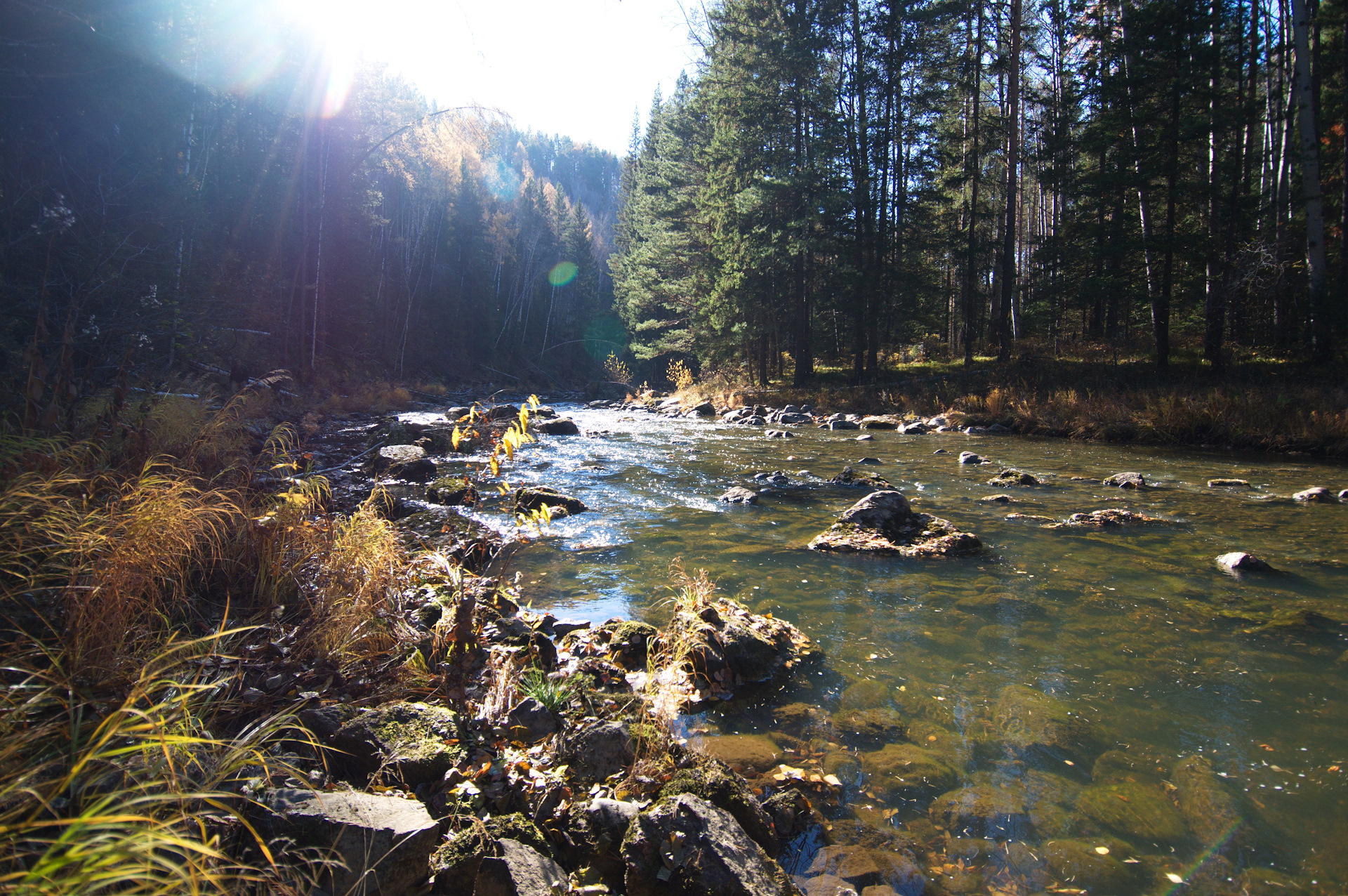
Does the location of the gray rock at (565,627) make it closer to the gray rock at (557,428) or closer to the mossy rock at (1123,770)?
the mossy rock at (1123,770)

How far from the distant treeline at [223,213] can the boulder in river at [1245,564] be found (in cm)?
765

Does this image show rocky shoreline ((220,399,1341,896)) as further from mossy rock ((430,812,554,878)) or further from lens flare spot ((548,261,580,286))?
lens flare spot ((548,261,580,286))

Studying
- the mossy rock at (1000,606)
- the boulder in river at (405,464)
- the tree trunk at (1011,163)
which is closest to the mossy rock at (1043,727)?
the mossy rock at (1000,606)

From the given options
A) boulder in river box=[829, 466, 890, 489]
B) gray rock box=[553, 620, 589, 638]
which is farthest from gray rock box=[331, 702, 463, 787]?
boulder in river box=[829, 466, 890, 489]

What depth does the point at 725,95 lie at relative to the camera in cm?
2439

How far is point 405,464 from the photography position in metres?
10.4

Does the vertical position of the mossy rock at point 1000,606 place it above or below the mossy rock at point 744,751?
above

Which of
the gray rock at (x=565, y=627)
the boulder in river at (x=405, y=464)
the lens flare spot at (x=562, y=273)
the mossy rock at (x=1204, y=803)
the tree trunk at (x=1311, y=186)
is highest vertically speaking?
the lens flare spot at (x=562, y=273)

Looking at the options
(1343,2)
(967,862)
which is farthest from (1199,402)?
(967,862)

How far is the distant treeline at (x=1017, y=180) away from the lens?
16453mm

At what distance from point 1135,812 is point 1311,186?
20.6 m

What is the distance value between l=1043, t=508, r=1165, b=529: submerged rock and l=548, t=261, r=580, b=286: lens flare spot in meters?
56.6

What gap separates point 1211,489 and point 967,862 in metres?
9.82

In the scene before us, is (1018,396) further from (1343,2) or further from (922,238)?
(1343,2)
